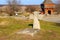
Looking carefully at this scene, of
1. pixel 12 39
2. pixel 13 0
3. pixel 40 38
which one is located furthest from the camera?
pixel 13 0

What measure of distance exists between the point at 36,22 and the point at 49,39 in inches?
152

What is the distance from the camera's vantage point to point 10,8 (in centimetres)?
4375

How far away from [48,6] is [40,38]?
36.0 m

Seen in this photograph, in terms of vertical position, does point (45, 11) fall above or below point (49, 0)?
below

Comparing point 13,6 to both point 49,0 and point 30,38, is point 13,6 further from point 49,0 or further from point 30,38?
point 30,38

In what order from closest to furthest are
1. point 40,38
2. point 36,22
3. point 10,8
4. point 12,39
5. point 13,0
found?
1. point 12,39
2. point 40,38
3. point 36,22
4. point 10,8
5. point 13,0

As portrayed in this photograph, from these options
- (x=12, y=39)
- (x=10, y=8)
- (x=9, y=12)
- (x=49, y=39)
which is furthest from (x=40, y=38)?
(x=10, y=8)

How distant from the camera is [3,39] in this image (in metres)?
11.3

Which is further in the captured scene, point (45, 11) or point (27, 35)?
point (45, 11)

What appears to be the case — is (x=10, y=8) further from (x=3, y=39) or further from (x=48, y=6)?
(x=3, y=39)

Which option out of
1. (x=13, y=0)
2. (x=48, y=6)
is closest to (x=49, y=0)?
(x=48, y=6)

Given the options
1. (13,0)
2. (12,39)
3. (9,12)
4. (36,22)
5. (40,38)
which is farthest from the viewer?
(13,0)

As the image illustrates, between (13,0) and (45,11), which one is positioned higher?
(13,0)

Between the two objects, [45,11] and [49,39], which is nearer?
[49,39]
